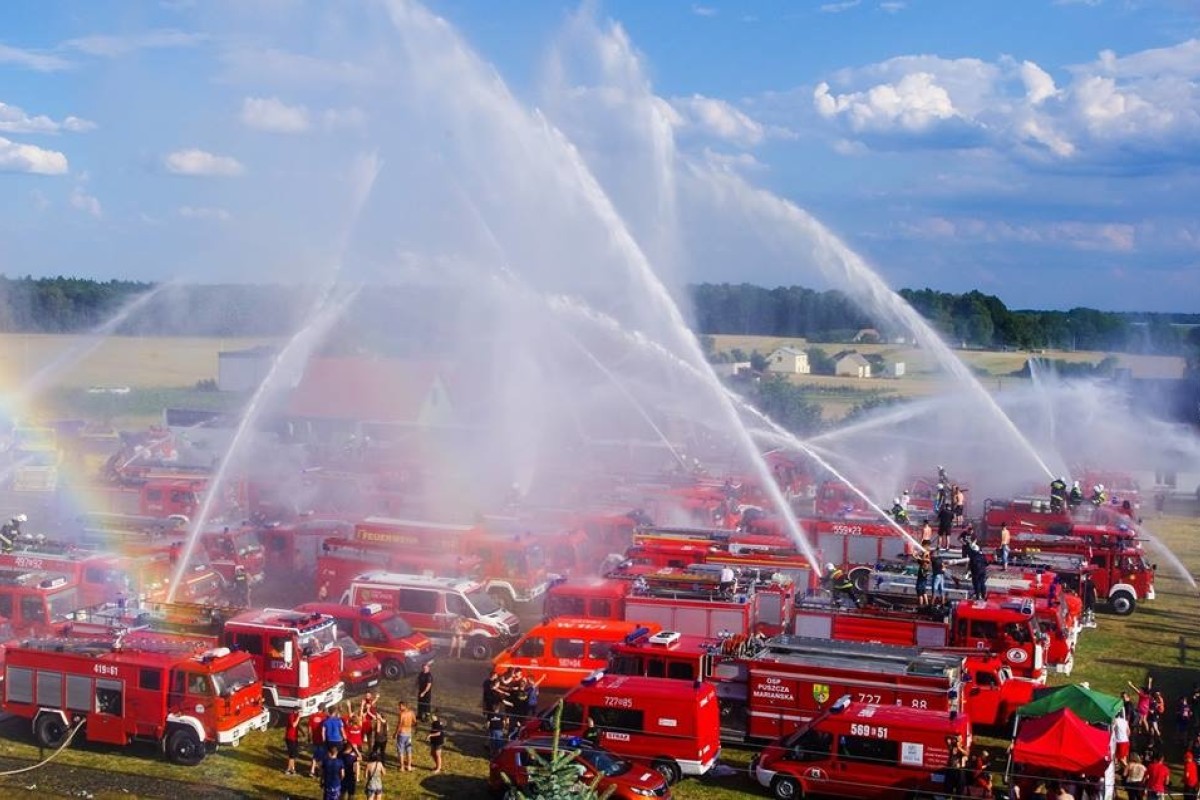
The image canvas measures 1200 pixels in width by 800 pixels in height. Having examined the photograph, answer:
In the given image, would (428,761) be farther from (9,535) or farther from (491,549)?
(9,535)

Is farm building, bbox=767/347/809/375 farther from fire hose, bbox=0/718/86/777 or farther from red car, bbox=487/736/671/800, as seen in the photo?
red car, bbox=487/736/671/800

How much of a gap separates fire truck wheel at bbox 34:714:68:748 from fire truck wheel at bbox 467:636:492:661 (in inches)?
301

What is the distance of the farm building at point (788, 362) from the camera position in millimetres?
95000

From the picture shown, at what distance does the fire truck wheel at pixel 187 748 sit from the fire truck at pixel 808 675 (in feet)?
19.9

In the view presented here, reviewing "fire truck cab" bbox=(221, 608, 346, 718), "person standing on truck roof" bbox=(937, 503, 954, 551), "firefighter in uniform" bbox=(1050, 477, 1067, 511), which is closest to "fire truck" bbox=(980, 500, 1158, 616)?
"person standing on truck roof" bbox=(937, 503, 954, 551)

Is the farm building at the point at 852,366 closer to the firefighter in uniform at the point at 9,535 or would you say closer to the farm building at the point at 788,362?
the farm building at the point at 788,362

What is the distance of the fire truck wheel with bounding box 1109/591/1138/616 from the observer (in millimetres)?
28219

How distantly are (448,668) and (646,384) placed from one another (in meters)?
28.7

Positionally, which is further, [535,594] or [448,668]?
[535,594]

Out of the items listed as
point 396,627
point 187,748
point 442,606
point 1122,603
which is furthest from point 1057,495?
point 187,748

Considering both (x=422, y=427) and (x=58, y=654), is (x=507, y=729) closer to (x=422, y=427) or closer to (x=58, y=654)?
(x=58, y=654)

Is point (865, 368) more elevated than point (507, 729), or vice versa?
point (865, 368)

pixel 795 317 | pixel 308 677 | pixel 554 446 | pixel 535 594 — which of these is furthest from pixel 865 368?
pixel 308 677

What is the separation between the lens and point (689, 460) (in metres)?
44.9
